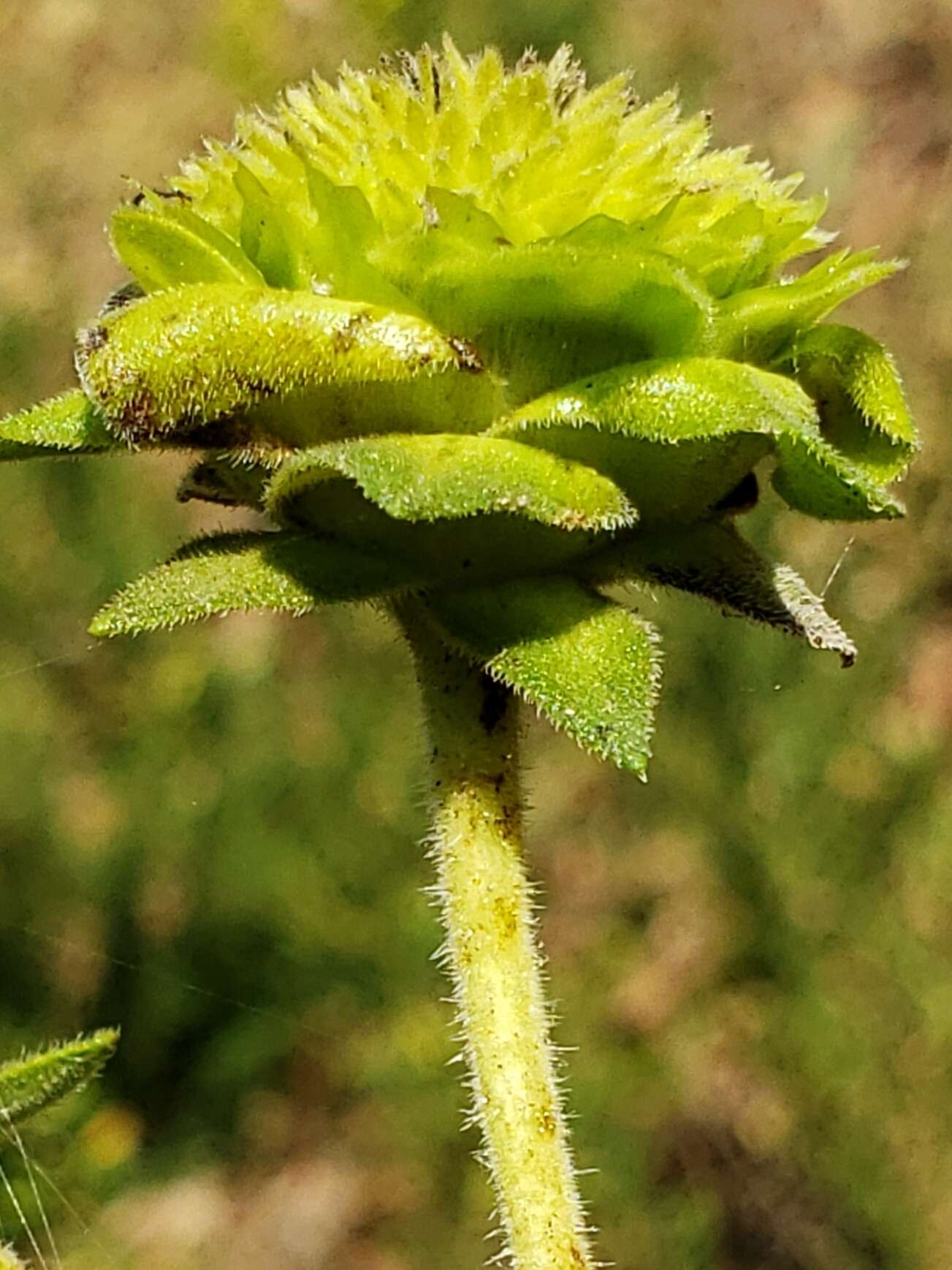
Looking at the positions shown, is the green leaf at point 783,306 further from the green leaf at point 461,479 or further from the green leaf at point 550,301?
the green leaf at point 461,479

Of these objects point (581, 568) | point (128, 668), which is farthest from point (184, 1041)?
point (581, 568)

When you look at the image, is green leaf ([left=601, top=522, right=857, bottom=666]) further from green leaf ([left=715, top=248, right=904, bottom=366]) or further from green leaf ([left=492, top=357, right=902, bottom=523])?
green leaf ([left=715, top=248, right=904, bottom=366])

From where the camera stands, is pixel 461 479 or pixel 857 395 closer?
pixel 461 479

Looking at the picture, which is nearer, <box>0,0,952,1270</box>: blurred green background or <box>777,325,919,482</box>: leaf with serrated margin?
<box>777,325,919,482</box>: leaf with serrated margin

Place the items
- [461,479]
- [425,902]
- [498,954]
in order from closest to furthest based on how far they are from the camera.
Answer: [461,479] < [498,954] < [425,902]

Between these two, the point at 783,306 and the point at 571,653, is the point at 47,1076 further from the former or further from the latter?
the point at 783,306

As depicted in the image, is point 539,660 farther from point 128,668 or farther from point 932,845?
point 128,668

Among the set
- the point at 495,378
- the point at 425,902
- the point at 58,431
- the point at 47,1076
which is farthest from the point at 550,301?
the point at 425,902

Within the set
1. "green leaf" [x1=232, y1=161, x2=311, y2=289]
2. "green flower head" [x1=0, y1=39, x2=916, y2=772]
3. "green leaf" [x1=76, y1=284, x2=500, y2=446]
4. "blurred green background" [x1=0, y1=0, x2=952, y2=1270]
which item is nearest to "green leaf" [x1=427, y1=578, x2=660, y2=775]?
"green flower head" [x1=0, y1=39, x2=916, y2=772]
